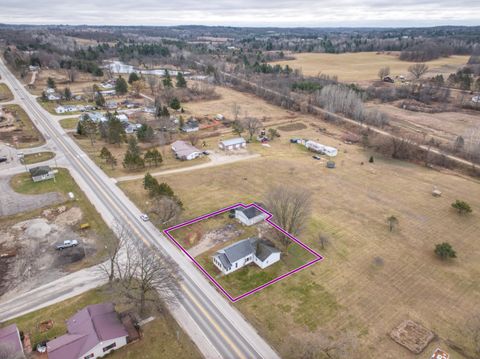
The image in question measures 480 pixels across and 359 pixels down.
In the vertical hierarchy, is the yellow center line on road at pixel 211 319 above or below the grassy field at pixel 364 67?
below

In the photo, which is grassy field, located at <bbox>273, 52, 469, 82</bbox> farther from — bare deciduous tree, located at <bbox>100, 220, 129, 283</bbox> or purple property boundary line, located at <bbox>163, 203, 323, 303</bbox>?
bare deciduous tree, located at <bbox>100, 220, 129, 283</bbox>

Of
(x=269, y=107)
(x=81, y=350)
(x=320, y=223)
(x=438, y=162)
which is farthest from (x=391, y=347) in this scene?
(x=269, y=107)

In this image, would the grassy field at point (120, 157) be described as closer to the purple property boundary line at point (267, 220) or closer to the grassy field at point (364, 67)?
the purple property boundary line at point (267, 220)

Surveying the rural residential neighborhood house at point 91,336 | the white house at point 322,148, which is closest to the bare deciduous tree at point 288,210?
the rural residential neighborhood house at point 91,336

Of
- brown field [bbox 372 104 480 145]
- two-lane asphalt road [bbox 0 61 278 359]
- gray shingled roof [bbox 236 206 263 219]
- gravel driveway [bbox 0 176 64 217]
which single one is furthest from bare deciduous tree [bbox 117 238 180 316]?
brown field [bbox 372 104 480 145]

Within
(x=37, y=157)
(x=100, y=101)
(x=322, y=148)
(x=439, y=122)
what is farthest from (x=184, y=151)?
(x=439, y=122)
